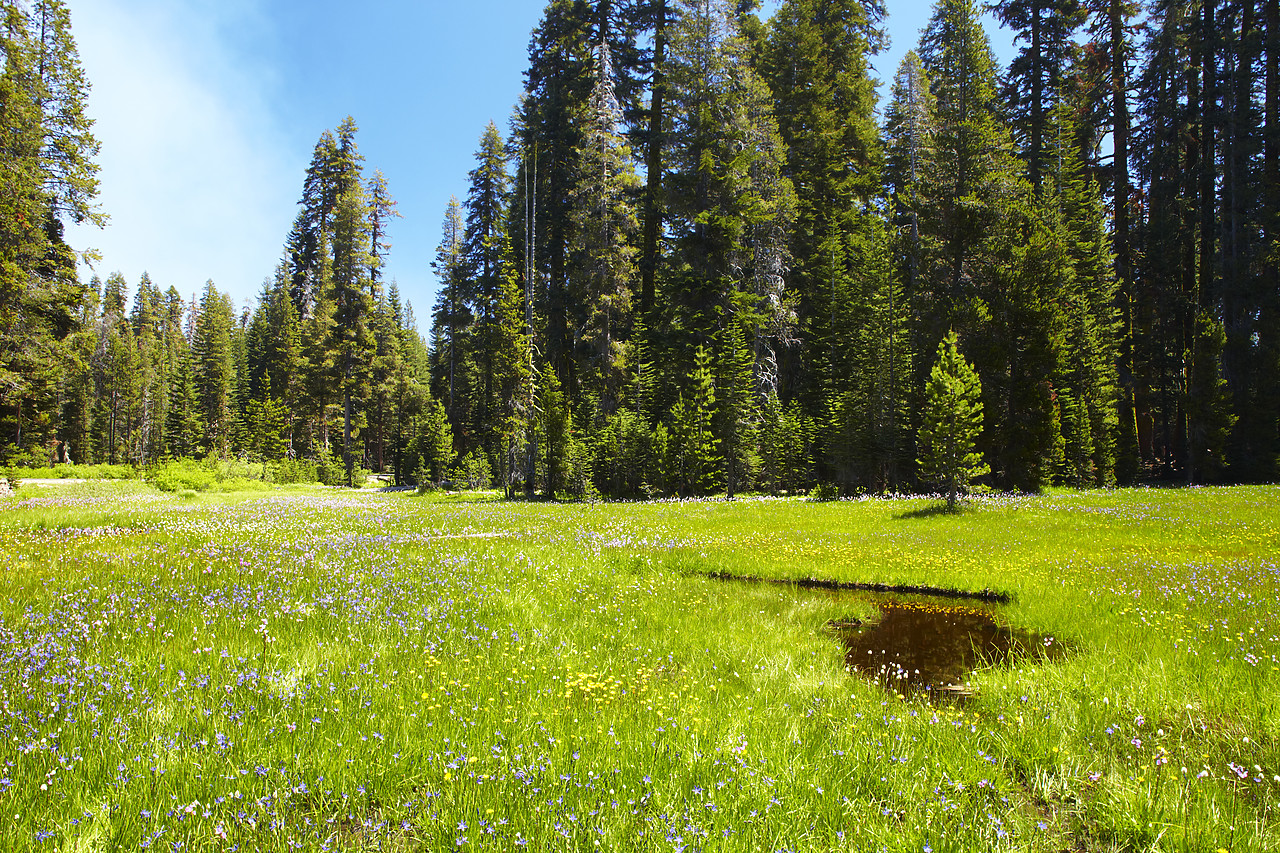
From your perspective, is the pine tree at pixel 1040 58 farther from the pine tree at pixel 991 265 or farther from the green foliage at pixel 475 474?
the green foliage at pixel 475 474

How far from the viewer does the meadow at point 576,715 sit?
9.67ft

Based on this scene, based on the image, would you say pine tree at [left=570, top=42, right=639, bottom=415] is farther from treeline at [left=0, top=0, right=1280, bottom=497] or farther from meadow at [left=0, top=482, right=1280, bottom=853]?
meadow at [left=0, top=482, right=1280, bottom=853]

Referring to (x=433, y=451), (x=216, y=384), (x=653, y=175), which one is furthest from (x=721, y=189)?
(x=216, y=384)

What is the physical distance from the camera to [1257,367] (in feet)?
90.5

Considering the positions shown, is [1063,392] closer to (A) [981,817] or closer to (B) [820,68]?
(B) [820,68]

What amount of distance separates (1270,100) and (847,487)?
33.5 metres

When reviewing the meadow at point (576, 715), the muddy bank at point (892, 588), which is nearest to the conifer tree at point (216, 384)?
the meadow at point (576, 715)

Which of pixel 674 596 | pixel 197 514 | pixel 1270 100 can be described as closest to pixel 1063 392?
pixel 1270 100

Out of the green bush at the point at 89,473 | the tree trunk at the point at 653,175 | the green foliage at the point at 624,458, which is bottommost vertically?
the green bush at the point at 89,473

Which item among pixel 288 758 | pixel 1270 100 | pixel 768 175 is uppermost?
pixel 1270 100

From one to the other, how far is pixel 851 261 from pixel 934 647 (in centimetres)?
3153

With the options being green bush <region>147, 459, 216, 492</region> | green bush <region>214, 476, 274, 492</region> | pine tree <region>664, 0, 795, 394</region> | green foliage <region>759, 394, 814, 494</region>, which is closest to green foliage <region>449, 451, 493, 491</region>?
green bush <region>214, 476, 274, 492</region>

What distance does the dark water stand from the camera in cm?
614

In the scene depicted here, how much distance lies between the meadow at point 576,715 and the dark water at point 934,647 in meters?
0.32
